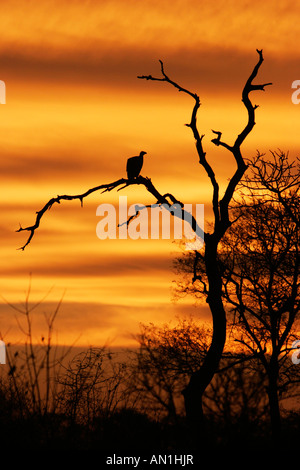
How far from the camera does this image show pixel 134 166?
14.7 meters

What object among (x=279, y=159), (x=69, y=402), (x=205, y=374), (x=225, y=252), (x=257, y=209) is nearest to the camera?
(x=69, y=402)

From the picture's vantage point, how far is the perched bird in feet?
47.6

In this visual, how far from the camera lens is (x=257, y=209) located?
23219 mm

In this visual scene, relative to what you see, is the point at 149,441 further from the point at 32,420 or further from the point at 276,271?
the point at 276,271

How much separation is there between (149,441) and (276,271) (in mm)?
15433

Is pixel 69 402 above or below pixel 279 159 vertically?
below

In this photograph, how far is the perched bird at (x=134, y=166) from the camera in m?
14.5

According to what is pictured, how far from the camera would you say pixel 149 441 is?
357 inches
